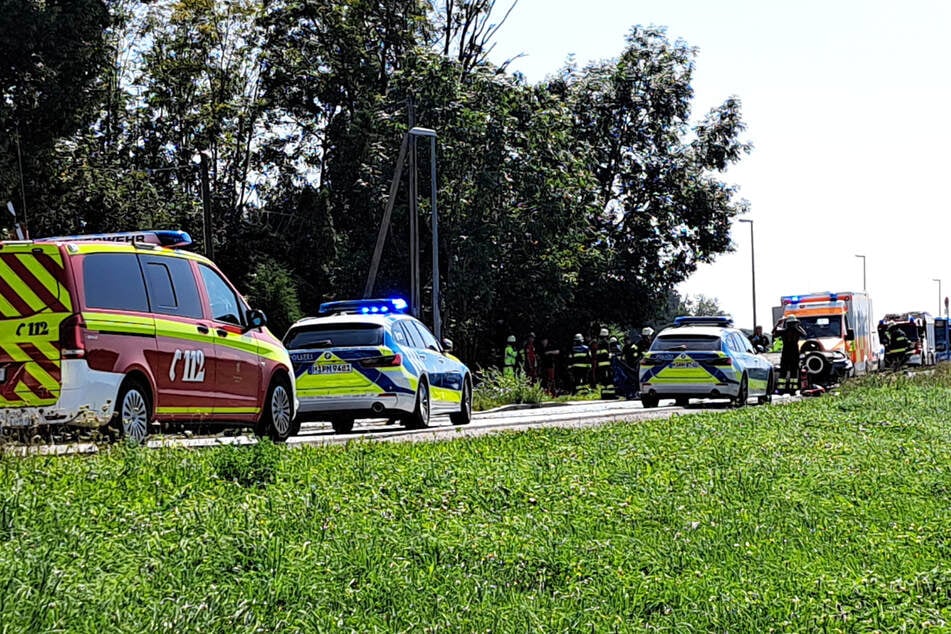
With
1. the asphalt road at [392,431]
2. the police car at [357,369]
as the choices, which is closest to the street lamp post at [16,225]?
the asphalt road at [392,431]

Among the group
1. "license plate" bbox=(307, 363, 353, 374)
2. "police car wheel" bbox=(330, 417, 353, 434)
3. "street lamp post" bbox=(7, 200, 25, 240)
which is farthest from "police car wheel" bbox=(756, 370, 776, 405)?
"street lamp post" bbox=(7, 200, 25, 240)

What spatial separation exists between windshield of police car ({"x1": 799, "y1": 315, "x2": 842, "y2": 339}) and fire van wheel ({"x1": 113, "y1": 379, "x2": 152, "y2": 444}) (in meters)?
31.1

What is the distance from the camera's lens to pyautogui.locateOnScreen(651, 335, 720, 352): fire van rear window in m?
25.3

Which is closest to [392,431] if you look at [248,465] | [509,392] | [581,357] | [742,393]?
[248,465]

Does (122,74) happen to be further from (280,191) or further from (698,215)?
(698,215)

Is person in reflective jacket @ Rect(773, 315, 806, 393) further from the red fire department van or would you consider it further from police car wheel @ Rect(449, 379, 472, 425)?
the red fire department van

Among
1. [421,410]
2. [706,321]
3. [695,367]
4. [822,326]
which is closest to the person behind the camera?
[421,410]

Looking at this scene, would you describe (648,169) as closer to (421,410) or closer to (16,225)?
(16,225)

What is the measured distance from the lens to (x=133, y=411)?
444 inches

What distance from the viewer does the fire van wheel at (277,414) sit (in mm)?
13609

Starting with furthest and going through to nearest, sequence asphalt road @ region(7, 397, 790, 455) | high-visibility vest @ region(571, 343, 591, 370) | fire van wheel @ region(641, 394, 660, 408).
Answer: high-visibility vest @ region(571, 343, 591, 370) → fire van wheel @ region(641, 394, 660, 408) → asphalt road @ region(7, 397, 790, 455)

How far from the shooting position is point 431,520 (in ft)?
25.5

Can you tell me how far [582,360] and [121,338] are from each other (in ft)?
76.5

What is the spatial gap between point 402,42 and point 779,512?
39265 millimetres
